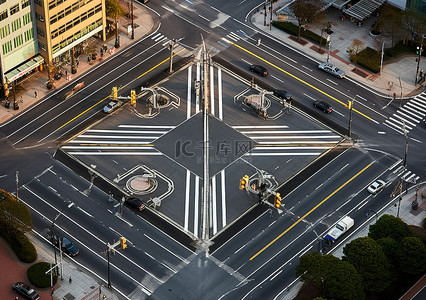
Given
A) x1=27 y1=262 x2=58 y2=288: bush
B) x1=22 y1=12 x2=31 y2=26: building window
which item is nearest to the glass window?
x1=22 y1=12 x2=31 y2=26: building window

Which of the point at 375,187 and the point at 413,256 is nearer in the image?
the point at 413,256

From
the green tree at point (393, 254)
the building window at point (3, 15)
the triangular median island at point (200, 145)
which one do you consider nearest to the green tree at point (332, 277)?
the green tree at point (393, 254)

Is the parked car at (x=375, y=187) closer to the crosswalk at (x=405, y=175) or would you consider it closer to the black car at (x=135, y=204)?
the crosswalk at (x=405, y=175)

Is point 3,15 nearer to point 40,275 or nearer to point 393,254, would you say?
point 40,275

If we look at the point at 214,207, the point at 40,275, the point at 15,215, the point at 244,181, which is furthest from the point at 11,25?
the point at 244,181

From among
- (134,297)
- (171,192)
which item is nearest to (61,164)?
(171,192)

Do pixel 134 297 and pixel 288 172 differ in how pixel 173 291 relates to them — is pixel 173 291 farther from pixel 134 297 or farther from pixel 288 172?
pixel 288 172
